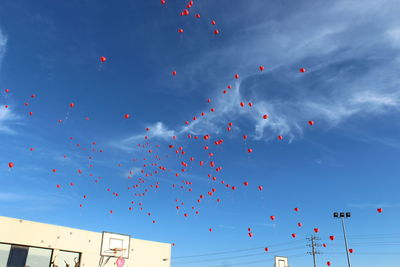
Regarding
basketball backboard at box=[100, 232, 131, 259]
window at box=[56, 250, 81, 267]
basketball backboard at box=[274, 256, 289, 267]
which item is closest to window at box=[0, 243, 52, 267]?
window at box=[56, 250, 81, 267]

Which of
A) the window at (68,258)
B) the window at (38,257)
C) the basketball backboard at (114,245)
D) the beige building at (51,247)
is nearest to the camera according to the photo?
the beige building at (51,247)

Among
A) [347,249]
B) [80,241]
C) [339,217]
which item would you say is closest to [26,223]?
[80,241]

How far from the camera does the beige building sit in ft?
77.1

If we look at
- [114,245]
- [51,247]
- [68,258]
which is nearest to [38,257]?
[51,247]

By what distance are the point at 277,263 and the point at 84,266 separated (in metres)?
24.5

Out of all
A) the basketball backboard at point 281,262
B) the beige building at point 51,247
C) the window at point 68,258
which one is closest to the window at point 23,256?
the beige building at point 51,247

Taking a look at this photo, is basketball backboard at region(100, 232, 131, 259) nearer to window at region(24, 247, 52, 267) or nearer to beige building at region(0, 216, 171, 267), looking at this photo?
beige building at region(0, 216, 171, 267)

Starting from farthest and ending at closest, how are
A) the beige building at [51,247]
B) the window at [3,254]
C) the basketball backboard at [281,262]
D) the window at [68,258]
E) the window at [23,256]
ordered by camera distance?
the basketball backboard at [281,262] → the window at [68,258] → the beige building at [51,247] → the window at [23,256] → the window at [3,254]

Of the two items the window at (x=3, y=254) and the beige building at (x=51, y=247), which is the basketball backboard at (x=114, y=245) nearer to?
the beige building at (x=51, y=247)

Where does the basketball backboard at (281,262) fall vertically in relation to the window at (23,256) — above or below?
above

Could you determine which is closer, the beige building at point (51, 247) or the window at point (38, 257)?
the beige building at point (51, 247)

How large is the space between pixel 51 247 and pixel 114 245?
476cm

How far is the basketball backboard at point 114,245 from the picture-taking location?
2715 centimetres

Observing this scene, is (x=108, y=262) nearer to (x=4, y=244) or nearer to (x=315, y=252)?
(x=4, y=244)
